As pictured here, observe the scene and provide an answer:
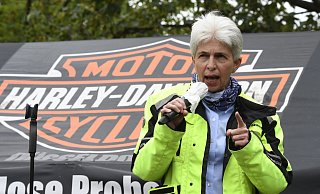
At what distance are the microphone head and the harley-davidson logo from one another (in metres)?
1.50

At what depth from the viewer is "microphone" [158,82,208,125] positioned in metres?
3.12

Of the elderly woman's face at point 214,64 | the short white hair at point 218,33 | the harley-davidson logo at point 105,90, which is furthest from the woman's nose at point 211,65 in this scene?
the harley-davidson logo at point 105,90

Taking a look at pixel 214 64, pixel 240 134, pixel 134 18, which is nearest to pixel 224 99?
pixel 214 64

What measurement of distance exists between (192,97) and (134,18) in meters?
7.82

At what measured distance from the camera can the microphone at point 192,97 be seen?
312 cm

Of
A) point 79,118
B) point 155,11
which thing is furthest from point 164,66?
point 155,11

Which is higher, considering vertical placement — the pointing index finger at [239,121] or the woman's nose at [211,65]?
the woman's nose at [211,65]

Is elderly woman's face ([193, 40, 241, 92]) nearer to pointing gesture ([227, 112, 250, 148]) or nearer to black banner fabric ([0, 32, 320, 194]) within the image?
pointing gesture ([227, 112, 250, 148])

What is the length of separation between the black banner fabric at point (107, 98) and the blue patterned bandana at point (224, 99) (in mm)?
681

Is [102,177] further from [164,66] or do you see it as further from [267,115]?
[267,115]

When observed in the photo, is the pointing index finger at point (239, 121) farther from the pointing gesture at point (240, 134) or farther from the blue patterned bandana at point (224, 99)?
the blue patterned bandana at point (224, 99)

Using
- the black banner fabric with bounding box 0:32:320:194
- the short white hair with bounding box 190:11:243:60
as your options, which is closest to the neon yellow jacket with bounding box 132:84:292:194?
the short white hair with bounding box 190:11:243:60

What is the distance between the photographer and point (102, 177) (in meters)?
4.61

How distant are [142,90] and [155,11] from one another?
18.4ft
